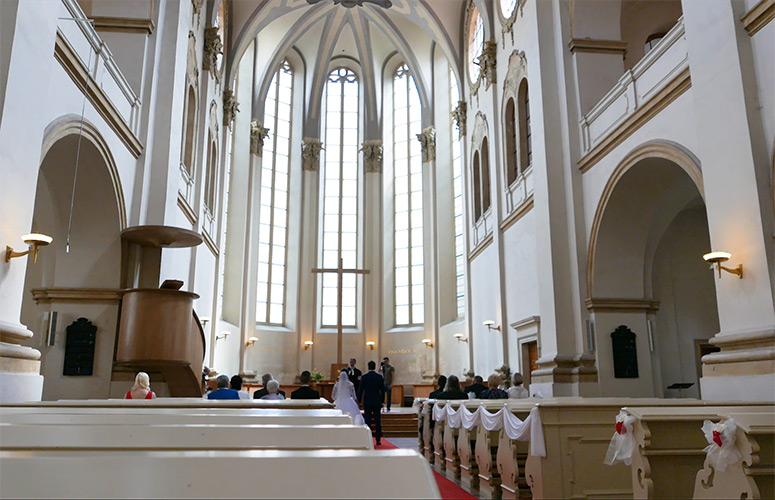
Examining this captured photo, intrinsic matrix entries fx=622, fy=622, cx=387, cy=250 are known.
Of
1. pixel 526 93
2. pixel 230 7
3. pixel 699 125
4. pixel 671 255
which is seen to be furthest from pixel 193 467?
pixel 230 7

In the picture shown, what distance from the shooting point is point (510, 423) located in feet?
19.5

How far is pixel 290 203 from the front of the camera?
22.7 m

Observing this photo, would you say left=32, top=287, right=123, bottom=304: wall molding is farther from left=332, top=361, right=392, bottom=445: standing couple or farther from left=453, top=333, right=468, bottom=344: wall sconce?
left=453, top=333, right=468, bottom=344: wall sconce

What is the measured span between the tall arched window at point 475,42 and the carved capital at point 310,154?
6965 millimetres

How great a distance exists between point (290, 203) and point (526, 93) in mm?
11153

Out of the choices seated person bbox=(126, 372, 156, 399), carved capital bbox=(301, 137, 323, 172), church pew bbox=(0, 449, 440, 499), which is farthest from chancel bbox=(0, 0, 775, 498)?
seated person bbox=(126, 372, 156, 399)

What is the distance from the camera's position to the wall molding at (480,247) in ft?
52.6

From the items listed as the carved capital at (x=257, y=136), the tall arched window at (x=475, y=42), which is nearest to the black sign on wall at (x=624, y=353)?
the tall arched window at (x=475, y=42)

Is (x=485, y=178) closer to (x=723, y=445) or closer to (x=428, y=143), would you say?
(x=428, y=143)

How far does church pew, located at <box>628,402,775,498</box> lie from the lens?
14.0ft

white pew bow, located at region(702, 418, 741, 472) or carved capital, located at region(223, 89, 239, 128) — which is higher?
carved capital, located at region(223, 89, 239, 128)

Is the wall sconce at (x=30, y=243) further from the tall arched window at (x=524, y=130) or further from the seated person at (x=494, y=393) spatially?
the tall arched window at (x=524, y=130)

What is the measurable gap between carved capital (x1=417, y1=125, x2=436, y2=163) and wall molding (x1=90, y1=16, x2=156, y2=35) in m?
12.7

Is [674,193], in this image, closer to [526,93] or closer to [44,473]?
[526,93]
